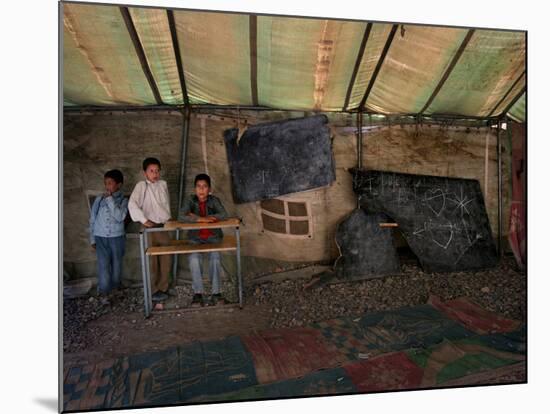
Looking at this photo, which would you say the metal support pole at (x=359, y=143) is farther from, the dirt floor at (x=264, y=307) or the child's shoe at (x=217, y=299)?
the child's shoe at (x=217, y=299)

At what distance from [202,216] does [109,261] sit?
0.71m

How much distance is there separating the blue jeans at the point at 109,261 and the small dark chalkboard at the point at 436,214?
1.95 m

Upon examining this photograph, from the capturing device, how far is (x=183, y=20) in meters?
2.50

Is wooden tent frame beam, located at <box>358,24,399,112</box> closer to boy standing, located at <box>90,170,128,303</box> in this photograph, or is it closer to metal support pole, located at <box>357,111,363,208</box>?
metal support pole, located at <box>357,111,363,208</box>

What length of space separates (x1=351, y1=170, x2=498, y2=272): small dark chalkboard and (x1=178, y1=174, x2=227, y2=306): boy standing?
126cm

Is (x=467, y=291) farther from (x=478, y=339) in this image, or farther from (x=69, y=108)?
(x=69, y=108)

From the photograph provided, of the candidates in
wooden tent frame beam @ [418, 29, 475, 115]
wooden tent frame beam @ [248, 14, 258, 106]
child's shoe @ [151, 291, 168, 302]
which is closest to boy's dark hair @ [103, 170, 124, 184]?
child's shoe @ [151, 291, 168, 302]

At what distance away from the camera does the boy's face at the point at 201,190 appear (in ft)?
9.80

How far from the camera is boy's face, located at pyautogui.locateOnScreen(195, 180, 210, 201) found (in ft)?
9.80

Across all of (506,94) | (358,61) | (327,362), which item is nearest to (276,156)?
(358,61)

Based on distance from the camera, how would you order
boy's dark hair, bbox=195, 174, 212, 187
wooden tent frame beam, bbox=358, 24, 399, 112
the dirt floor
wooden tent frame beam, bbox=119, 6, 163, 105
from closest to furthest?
wooden tent frame beam, bbox=119, 6, 163, 105 < the dirt floor < wooden tent frame beam, bbox=358, 24, 399, 112 < boy's dark hair, bbox=195, 174, 212, 187

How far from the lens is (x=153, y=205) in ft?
9.41

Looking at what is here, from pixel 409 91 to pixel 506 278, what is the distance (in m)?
1.75

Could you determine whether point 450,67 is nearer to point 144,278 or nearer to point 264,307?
point 264,307
